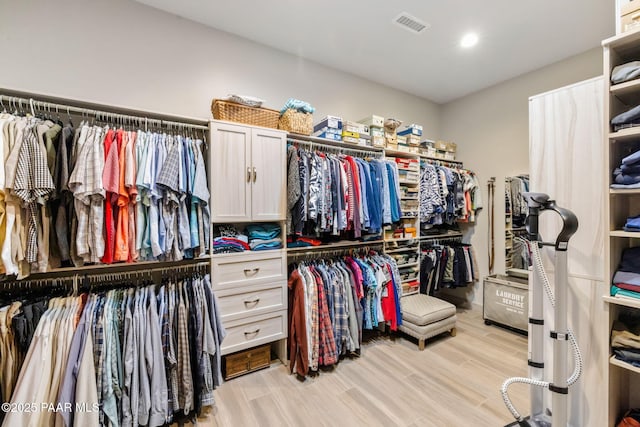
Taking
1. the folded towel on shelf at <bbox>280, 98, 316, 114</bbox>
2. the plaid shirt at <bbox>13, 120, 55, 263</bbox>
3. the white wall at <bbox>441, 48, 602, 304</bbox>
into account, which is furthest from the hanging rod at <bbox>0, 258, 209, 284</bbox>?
the white wall at <bbox>441, 48, 602, 304</bbox>

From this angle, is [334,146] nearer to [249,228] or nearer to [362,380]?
Result: [249,228]

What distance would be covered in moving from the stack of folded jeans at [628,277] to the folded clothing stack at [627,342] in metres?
0.21

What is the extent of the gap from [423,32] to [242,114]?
177 cm

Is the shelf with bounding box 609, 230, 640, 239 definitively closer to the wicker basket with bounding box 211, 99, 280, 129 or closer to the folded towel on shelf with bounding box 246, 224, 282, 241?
the folded towel on shelf with bounding box 246, 224, 282, 241

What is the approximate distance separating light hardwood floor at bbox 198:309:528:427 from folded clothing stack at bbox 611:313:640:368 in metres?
0.80

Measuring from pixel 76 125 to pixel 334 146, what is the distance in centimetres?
204

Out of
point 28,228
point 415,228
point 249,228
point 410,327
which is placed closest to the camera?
point 28,228

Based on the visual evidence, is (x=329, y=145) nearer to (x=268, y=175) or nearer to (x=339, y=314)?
(x=268, y=175)

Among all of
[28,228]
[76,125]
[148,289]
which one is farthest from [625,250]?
[76,125]

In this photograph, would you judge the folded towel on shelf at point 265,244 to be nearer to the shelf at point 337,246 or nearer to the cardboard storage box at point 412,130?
the shelf at point 337,246

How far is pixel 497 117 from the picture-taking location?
3.35 meters

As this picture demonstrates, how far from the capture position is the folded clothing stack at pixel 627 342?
4.15 ft

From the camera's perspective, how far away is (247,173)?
210 cm

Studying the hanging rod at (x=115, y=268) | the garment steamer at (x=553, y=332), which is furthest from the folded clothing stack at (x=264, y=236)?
the garment steamer at (x=553, y=332)
